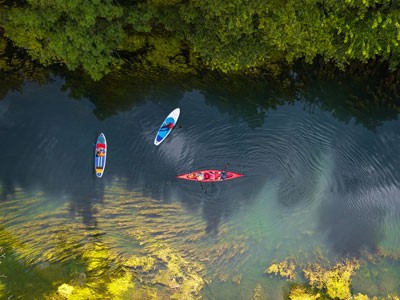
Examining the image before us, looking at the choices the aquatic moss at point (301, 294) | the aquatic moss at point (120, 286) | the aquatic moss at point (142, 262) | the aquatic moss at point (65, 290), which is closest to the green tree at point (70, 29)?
the aquatic moss at point (142, 262)

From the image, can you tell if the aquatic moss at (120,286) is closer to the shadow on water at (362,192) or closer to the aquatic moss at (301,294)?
the aquatic moss at (301,294)

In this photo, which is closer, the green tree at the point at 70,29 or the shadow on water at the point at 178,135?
the green tree at the point at 70,29

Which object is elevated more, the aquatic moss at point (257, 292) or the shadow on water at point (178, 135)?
the shadow on water at point (178, 135)

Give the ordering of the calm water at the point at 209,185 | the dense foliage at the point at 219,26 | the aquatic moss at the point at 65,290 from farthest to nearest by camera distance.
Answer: the calm water at the point at 209,185
the aquatic moss at the point at 65,290
the dense foliage at the point at 219,26

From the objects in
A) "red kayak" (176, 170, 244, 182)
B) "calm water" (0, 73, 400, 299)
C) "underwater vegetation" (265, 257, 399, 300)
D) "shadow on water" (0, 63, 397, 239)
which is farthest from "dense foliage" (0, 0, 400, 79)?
"underwater vegetation" (265, 257, 399, 300)

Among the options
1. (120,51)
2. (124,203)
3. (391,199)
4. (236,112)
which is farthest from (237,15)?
(391,199)

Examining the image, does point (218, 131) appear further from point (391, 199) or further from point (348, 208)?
point (391, 199)
